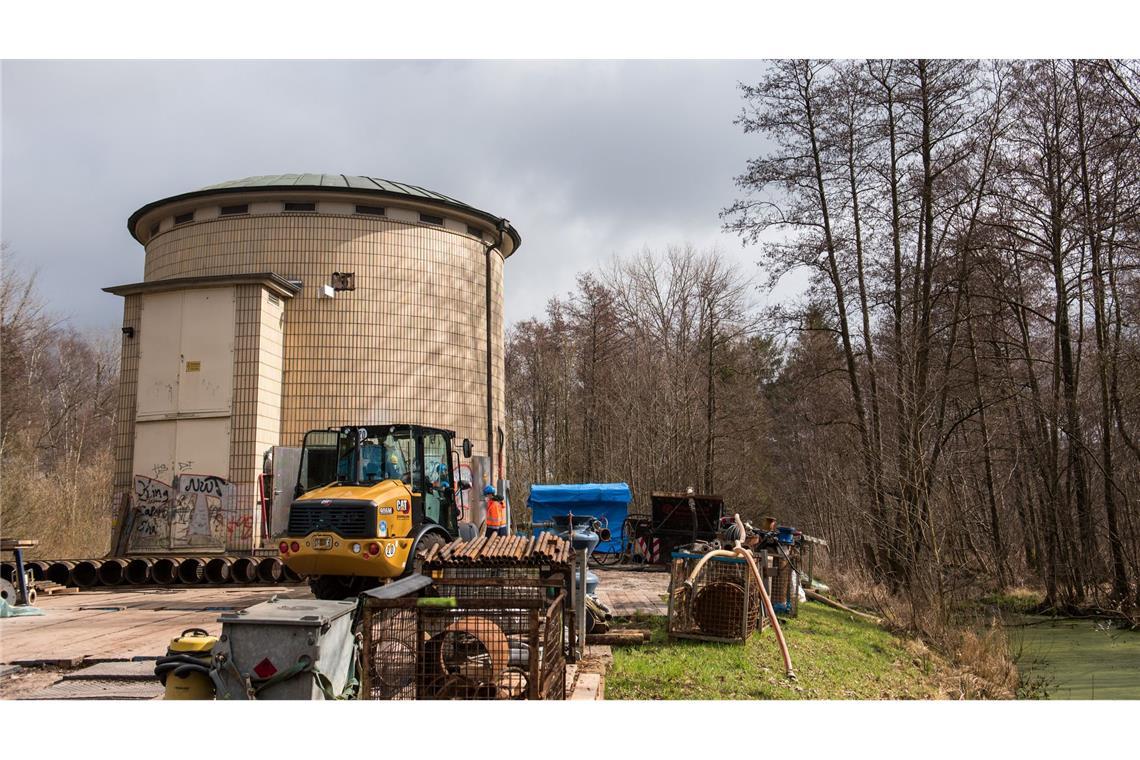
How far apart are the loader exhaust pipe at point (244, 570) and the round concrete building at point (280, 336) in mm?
1619

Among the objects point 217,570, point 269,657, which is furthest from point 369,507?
point 217,570

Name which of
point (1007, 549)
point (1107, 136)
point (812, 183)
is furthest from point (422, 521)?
point (1007, 549)

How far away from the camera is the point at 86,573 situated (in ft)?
58.4

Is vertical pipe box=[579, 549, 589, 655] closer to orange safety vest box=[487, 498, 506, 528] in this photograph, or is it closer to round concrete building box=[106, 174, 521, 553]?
orange safety vest box=[487, 498, 506, 528]

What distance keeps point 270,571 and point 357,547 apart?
26.0 ft

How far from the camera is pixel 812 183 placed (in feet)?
72.3

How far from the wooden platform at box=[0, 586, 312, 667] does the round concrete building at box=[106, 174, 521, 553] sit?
3.28 m

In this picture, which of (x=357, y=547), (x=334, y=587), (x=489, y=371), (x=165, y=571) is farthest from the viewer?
(x=489, y=371)

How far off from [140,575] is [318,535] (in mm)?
9234

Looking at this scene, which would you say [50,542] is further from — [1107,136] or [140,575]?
[1107,136]

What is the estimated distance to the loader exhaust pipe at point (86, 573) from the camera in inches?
698

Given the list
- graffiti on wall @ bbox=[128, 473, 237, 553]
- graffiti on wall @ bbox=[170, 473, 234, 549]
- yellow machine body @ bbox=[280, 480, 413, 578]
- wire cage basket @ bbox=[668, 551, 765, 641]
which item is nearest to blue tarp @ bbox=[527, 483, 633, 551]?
graffiti on wall @ bbox=[128, 473, 237, 553]

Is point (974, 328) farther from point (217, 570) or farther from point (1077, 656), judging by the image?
point (217, 570)

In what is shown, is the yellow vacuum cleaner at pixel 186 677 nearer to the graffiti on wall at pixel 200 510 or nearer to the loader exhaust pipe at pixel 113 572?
the loader exhaust pipe at pixel 113 572
